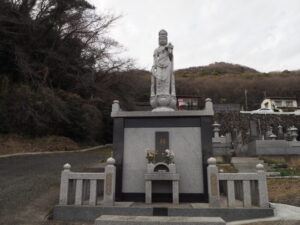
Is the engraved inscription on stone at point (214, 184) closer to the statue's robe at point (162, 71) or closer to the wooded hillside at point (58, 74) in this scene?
the statue's robe at point (162, 71)

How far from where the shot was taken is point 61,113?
15078mm

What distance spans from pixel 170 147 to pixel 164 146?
16 centimetres

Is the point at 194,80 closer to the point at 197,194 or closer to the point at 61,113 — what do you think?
the point at 61,113

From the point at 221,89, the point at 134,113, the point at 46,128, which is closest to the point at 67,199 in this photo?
the point at 134,113

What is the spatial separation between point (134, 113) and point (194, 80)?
4667 centimetres

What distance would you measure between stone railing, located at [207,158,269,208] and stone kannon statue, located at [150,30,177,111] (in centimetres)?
276

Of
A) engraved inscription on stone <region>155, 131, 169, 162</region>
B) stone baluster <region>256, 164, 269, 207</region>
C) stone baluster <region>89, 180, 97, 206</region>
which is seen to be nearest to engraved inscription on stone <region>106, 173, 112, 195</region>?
stone baluster <region>89, 180, 97, 206</region>

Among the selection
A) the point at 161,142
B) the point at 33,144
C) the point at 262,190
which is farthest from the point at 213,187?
the point at 33,144

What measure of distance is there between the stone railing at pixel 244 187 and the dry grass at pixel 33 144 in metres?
11.2

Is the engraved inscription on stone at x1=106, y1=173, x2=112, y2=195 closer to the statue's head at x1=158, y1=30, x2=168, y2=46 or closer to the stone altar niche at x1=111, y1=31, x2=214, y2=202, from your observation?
the stone altar niche at x1=111, y1=31, x2=214, y2=202

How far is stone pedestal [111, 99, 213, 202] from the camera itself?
6.39 metres

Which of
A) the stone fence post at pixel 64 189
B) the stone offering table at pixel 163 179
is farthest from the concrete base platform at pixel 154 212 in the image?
the stone offering table at pixel 163 179

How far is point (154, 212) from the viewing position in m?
5.11

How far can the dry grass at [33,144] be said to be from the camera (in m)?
13.2
